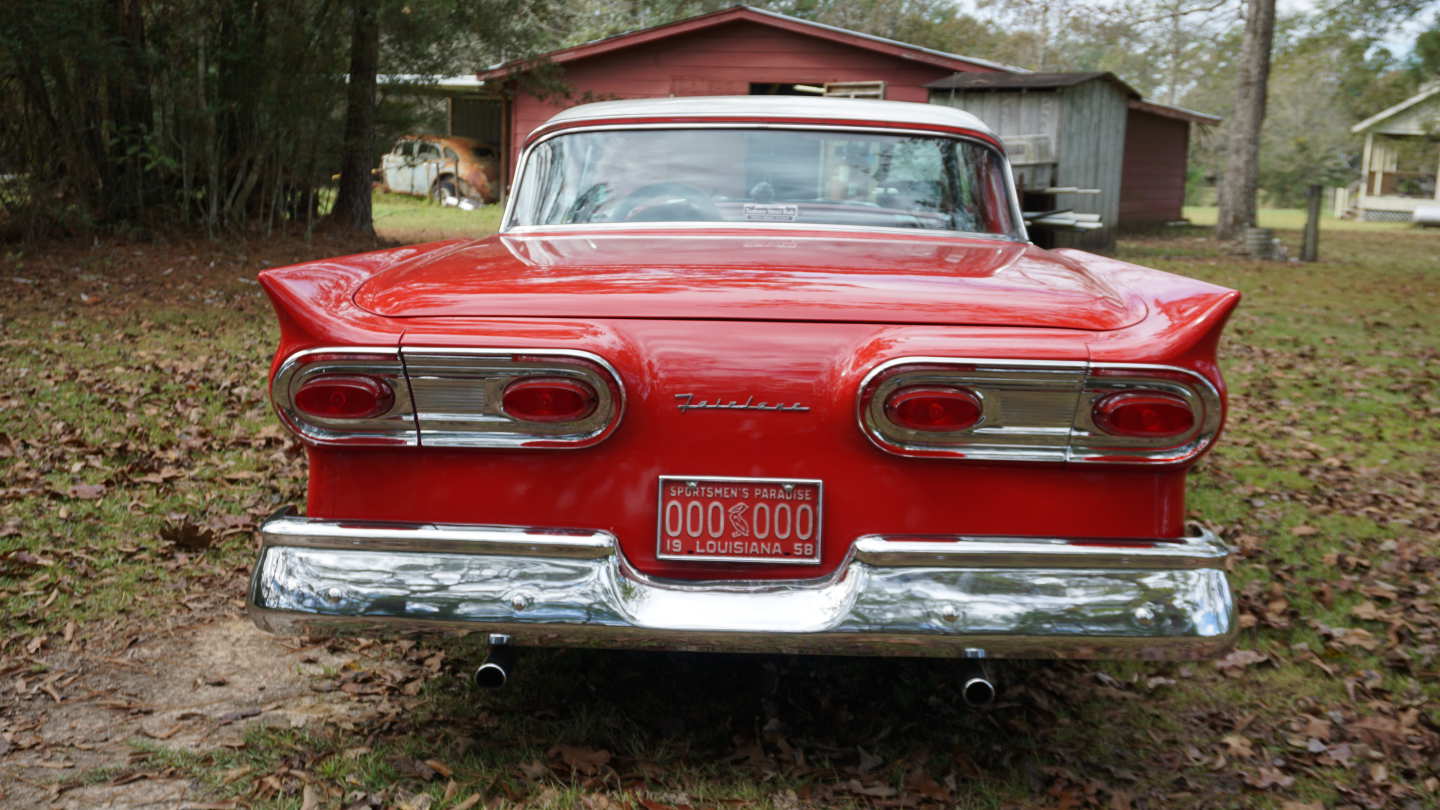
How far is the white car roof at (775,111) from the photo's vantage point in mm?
4254

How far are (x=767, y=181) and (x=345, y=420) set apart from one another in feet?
6.02

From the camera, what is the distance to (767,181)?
4109mm

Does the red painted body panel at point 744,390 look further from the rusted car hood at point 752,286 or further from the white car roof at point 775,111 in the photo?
the white car roof at point 775,111

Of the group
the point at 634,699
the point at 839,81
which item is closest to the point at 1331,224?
the point at 839,81

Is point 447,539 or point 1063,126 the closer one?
point 447,539

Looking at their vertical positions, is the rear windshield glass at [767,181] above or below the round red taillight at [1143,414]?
above

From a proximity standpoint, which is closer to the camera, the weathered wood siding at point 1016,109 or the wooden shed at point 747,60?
the weathered wood siding at point 1016,109

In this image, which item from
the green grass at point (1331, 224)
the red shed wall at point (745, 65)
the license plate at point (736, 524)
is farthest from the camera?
the green grass at point (1331, 224)

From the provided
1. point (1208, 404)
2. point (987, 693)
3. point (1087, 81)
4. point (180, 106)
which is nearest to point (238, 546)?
point (987, 693)

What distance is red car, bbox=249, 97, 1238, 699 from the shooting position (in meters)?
2.64

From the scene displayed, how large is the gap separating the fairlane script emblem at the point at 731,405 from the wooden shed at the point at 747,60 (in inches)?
788

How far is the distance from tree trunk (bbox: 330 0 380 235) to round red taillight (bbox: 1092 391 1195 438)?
40.6 feet

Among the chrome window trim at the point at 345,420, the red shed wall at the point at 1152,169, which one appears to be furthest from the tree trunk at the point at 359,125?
the red shed wall at the point at 1152,169

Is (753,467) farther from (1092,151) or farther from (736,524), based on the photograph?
(1092,151)
